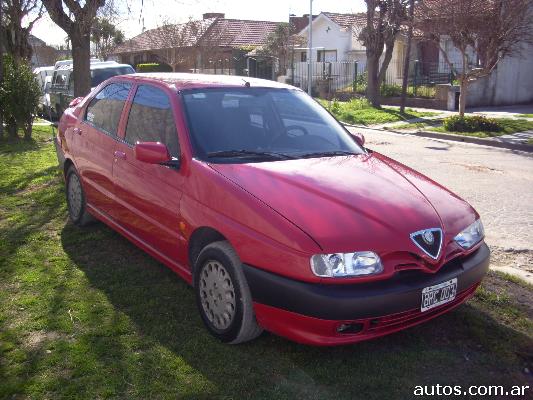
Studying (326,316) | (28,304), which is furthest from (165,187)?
(326,316)

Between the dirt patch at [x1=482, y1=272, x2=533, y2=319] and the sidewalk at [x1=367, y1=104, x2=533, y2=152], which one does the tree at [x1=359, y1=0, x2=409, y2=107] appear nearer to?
the sidewalk at [x1=367, y1=104, x2=533, y2=152]

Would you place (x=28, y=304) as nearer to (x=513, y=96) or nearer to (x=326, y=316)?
(x=326, y=316)

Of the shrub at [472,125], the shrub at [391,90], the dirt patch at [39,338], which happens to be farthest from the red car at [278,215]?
the shrub at [391,90]

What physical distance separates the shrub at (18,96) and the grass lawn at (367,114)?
10.1 m

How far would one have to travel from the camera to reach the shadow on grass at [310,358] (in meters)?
3.13

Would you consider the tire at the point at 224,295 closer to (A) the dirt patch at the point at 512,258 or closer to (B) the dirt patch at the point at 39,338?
(B) the dirt patch at the point at 39,338

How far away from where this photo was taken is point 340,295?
9.84 feet

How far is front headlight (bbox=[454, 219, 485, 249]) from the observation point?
352cm

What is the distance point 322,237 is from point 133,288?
1.94m

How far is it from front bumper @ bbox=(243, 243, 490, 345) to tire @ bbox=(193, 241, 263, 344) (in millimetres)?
103

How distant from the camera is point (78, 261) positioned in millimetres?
4977

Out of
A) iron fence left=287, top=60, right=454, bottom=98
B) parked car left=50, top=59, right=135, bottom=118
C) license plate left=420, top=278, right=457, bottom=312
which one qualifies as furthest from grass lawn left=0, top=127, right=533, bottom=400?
iron fence left=287, top=60, right=454, bottom=98

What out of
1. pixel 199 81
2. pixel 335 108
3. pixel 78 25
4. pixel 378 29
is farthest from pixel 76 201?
pixel 378 29

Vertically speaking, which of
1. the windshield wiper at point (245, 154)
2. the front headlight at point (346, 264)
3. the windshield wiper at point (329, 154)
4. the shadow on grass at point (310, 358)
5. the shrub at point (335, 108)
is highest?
the windshield wiper at point (245, 154)
